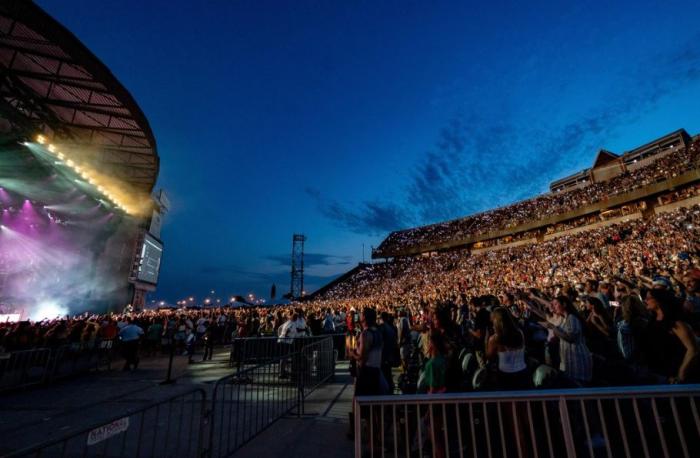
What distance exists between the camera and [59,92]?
15641mm

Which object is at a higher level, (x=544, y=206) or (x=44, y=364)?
(x=544, y=206)

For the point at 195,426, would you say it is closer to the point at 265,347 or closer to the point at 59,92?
the point at 265,347

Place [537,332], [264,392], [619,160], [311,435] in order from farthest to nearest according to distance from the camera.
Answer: [619,160] < [264,392] < [537,332] < [311,435]

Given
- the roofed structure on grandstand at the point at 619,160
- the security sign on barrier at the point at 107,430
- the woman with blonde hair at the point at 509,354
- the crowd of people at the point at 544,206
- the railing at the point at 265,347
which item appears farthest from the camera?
the roofed structure on grandstand at the point at 619,160

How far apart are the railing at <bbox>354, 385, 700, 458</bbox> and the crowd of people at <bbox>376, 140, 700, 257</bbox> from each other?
3151 cm

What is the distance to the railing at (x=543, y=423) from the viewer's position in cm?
230

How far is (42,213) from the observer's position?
20016 millimetres

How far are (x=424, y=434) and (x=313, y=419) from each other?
213cm

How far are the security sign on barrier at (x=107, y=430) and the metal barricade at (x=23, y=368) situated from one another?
8216 millimetres

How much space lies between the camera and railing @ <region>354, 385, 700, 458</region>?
2305 mm

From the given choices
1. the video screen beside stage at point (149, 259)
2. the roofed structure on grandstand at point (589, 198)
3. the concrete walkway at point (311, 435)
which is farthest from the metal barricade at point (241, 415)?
the roofed structure on grandstand at point (589, 198)

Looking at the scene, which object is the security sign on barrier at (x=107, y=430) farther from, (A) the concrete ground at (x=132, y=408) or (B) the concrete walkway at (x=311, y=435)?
(B) the concrete walkway at (x=311, y=435)

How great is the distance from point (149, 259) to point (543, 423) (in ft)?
115

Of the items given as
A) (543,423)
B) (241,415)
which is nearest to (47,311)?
(241,415)
